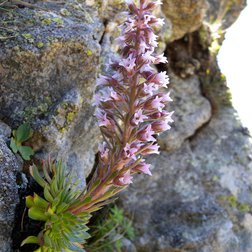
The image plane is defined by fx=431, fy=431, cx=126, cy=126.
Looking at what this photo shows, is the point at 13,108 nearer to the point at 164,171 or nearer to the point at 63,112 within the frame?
the point at 63,112

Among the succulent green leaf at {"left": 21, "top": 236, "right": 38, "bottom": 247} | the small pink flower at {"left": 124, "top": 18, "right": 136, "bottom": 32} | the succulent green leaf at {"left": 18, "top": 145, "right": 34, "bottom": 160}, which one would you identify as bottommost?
the succulent green leaf at {"left": 21, "top": 236, "right": 38, "bottom": 247}

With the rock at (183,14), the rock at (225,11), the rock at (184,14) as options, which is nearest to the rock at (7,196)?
the rock at (184,14)

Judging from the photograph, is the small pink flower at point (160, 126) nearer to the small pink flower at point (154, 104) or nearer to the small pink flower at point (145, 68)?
the small pink flower at point (154, 104)

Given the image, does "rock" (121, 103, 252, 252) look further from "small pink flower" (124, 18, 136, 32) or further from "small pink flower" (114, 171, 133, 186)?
"small pink flower" (124, 18, 136, 32)

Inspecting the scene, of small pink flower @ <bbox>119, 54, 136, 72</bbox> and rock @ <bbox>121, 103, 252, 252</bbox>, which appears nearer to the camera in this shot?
small pink flower @ <bbox>119, 54, 136, 72</bbox>

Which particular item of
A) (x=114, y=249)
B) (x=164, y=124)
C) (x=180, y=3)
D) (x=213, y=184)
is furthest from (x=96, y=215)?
(x=180, y=3)

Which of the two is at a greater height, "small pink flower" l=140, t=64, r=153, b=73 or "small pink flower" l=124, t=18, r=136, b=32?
"small pink flower" l=124, t=18, r=136, b=32

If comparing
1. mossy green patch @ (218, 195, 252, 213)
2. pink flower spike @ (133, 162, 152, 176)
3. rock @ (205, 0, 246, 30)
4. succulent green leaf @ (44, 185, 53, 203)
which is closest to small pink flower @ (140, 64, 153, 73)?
pink flower spike @ (133, 162, 152, 176)
